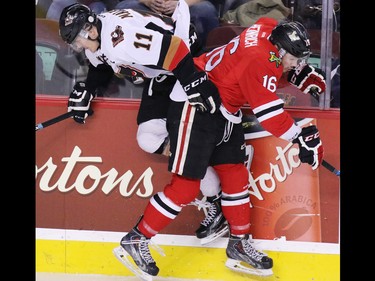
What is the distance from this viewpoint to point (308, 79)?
4.11m

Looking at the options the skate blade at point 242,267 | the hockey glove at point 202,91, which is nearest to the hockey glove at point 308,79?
the hockey glove at point 202,91

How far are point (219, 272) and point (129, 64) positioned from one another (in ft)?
3.55

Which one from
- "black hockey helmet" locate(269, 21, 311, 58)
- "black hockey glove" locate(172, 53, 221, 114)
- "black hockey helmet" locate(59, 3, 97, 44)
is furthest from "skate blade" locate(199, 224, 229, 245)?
"black hockey helmet" locate(59, 3, 97, 44)

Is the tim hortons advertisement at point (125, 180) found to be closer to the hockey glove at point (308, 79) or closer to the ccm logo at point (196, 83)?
the hockey glove at point (308, 79)

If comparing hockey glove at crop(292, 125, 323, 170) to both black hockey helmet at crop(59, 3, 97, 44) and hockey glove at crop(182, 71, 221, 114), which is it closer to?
hockey glove at crop(182, 71, 221, 114)

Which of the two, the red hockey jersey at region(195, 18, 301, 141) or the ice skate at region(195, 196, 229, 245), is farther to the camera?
the ice skate at region(195, 196, 229, 245)

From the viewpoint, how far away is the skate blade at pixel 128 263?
4109 millimetres

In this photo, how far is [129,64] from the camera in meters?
3.96

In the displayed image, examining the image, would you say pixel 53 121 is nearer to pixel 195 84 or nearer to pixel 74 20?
pixel 74 20

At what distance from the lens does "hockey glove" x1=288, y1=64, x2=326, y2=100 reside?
4109 millimetres

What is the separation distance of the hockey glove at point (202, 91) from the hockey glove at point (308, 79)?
43cm

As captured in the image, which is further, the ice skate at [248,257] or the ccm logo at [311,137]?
the ice skate at [248,257]

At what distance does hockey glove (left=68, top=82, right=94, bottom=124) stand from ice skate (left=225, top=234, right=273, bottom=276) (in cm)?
89

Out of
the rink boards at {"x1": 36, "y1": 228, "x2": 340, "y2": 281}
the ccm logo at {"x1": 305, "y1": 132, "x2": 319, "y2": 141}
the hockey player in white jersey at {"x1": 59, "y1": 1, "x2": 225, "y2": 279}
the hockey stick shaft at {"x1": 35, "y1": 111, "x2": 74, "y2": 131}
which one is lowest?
the rink boards at {"x1": 36, "y1": 228, "x2": 340, "y2": 281}
